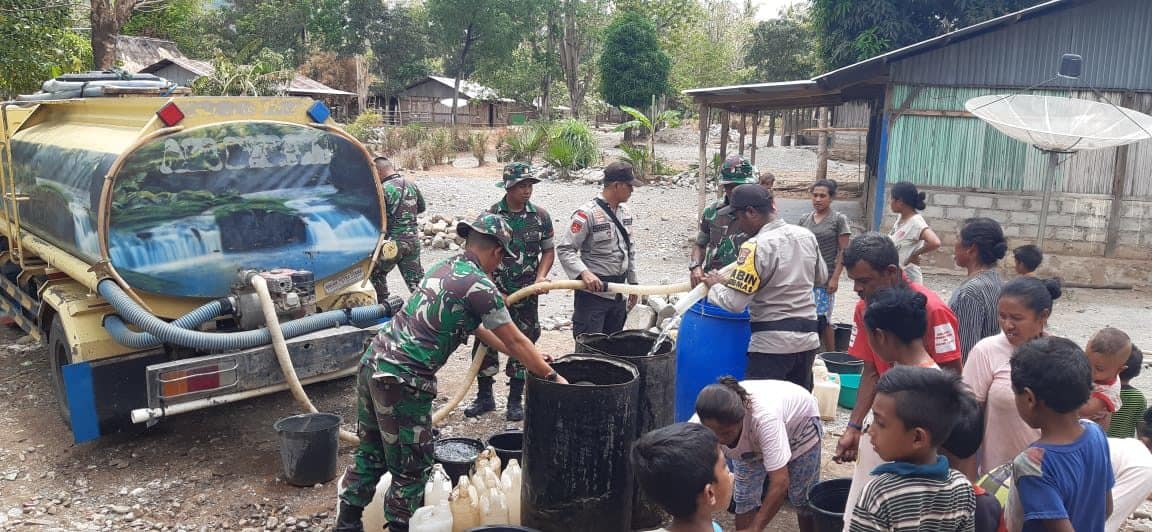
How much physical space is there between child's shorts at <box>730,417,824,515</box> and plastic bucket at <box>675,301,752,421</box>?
0.83m

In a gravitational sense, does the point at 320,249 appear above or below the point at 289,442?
above

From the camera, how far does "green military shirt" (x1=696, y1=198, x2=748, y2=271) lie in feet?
19.4

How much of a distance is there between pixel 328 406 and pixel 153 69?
98.4 feet

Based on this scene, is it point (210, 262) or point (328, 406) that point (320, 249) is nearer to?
point (210, 262)

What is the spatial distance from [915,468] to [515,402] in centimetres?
374

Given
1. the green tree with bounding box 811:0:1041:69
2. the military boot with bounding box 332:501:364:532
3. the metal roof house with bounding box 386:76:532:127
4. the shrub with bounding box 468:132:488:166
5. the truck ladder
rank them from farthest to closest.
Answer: the metal roof house with bounding box 386:76:532:127, the shrub with bounding box 468:132:488:166, the green tree with bounding box 811:0:1041:69, the truck ladder, the military boot with bounding box 332:501:364:532

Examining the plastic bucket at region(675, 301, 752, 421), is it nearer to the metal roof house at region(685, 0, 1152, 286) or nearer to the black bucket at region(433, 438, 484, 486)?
the black bucket at region(433, 438, 484, 486)

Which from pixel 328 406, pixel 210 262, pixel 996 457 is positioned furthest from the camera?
pixel 328 406

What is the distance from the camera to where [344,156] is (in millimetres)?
5371

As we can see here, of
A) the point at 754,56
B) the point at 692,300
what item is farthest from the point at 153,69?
the point at 692,300

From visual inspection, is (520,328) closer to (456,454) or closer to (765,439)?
(456,454)

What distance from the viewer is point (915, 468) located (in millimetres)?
2240

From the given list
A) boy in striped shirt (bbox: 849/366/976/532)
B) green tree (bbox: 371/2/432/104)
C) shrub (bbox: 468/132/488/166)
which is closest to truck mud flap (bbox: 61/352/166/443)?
boy in striped shirt (bbox: 849/366/976/532)

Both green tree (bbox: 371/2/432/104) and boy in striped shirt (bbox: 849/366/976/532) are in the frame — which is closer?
boy in striped shirt (bbox: 849/366/976/532)
